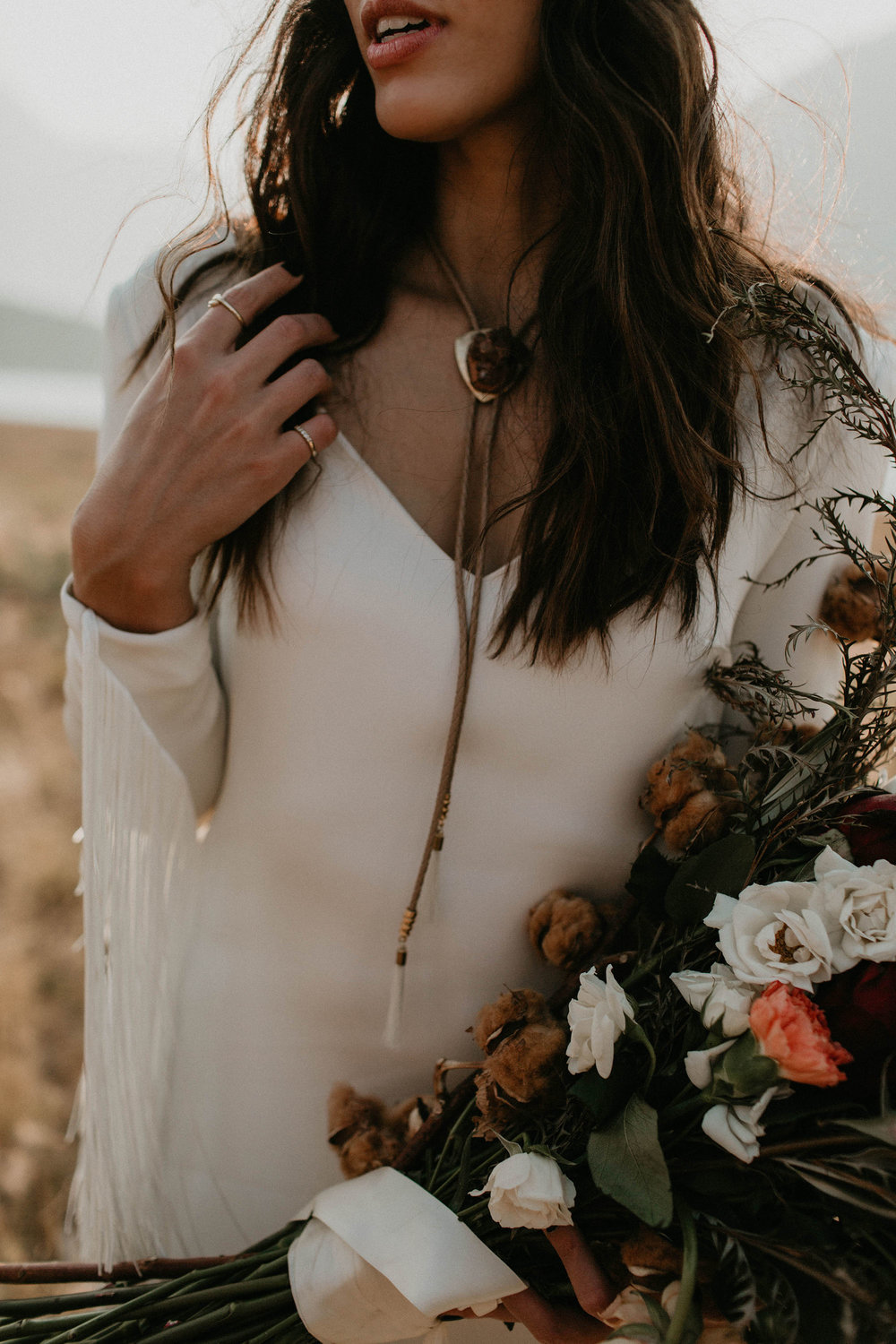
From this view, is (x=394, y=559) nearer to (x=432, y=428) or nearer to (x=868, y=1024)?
(x=432, y=428)

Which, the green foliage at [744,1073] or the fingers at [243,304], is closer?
the green foliage at [744,1073]

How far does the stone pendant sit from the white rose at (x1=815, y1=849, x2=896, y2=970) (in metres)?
0.61

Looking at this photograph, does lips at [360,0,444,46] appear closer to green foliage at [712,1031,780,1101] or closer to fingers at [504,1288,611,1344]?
green foliage at [712,1031,780,1101]

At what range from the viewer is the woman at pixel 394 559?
3.17 ft

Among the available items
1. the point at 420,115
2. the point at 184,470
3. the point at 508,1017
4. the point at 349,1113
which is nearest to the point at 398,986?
the point at 349,1113

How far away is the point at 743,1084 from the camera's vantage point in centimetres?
65

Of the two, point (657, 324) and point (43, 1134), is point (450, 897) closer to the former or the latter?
point (657, 324)

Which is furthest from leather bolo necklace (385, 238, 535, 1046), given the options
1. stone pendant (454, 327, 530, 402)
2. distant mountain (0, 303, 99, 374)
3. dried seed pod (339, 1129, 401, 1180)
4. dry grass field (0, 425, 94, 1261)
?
distant mountain (0, 303, 99, 374)

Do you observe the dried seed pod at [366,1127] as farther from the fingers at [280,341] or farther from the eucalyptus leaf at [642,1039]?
the fingers at [280,341]

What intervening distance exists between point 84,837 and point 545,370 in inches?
26.9

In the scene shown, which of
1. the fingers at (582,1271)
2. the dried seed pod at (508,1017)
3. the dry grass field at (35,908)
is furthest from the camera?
the dry grass field at (35,908)

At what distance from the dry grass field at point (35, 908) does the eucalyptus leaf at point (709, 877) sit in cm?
92

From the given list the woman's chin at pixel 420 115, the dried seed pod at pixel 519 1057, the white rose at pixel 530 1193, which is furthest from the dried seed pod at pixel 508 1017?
the woman's chin at pixel 420 115

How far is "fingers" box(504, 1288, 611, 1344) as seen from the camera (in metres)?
0.75
